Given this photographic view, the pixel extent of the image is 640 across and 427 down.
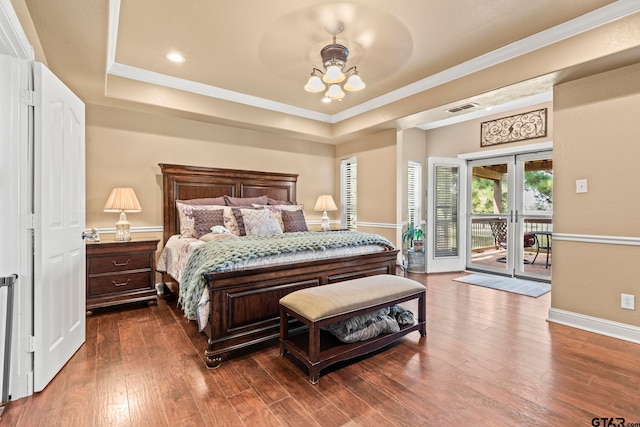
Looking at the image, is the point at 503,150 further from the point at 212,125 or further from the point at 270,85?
the point at 212,125

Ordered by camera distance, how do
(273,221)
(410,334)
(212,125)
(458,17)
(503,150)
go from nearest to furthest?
1. (458,17)
2. (410,334)
3. (273,221)
4. (212,125)
5. (503,150)

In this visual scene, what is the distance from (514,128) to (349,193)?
116 inches

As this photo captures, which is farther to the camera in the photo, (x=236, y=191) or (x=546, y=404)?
(x=236, y=191)

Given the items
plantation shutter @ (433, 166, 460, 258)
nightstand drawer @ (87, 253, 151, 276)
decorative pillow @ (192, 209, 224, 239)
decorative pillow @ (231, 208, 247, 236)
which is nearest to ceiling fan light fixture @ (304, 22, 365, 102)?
decorative pillow @ (231, 208, 247, 236)

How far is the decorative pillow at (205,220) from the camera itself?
3651 mm

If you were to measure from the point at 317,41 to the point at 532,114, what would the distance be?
3776 millimetres

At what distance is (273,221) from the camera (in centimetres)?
390

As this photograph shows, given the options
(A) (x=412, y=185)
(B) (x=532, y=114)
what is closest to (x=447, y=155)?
(A) (x=412, y=185)

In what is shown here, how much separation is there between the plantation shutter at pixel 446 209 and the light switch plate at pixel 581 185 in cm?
264

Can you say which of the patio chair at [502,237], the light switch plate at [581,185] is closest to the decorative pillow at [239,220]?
the light switch plate at [581,185]

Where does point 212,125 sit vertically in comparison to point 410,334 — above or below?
above

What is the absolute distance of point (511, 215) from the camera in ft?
17.0

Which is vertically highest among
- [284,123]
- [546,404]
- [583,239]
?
[284,123]

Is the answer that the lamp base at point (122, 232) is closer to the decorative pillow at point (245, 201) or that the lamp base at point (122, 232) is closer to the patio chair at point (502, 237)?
the decorative pillow at point (245, 201)
